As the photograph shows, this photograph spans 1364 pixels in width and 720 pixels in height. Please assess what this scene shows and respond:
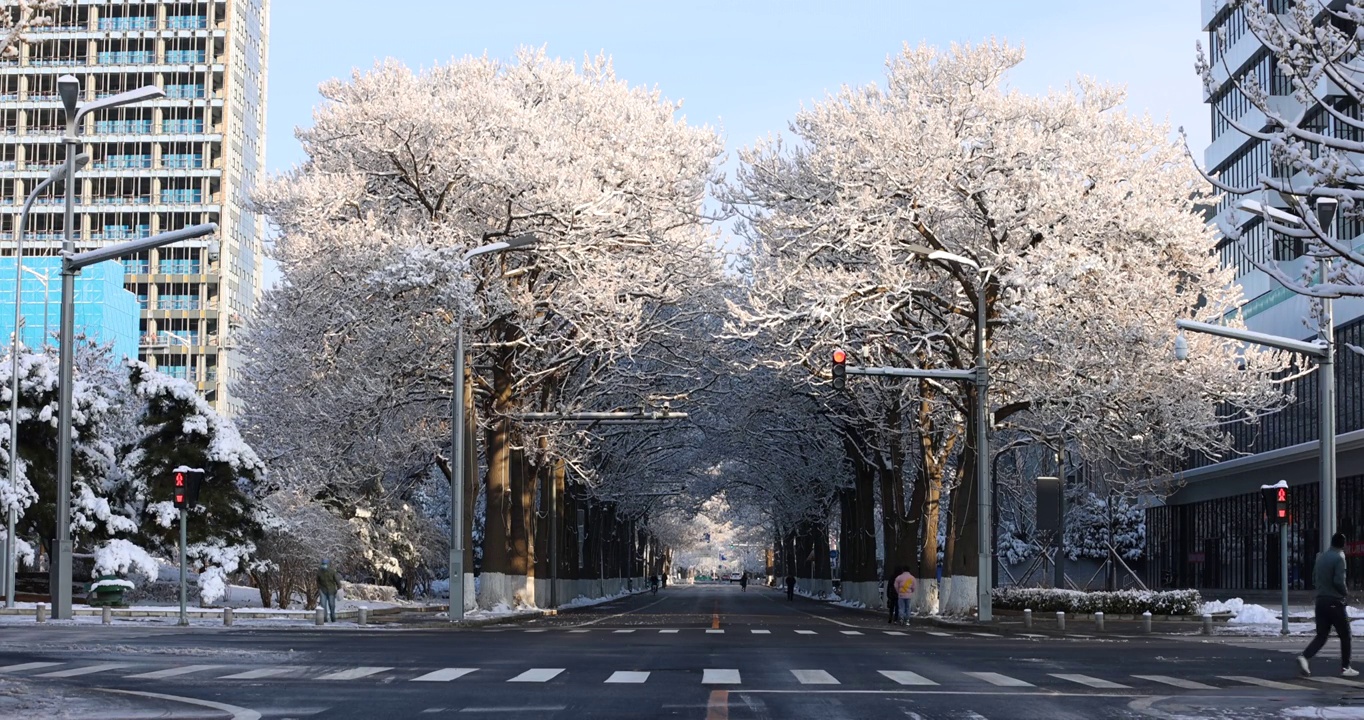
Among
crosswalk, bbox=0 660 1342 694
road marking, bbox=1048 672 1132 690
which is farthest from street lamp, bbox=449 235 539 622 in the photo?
road marking, bbox=1048 672 1132 690

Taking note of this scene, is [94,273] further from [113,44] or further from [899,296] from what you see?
[899,296]

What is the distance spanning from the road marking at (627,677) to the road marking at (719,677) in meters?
0.64

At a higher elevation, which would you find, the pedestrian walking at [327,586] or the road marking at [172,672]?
the road marking at [172,672]

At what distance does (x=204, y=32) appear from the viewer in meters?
136

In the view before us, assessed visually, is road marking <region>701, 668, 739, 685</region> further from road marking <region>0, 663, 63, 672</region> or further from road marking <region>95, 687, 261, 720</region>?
road marking <region>0, 663, 63, 672</region>

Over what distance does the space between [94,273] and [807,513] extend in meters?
60.6

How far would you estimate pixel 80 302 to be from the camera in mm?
116438

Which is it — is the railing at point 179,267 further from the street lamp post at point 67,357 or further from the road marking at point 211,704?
the road marking at point 211,704

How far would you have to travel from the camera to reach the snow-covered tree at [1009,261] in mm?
40375

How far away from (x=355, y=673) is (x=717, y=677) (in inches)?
154

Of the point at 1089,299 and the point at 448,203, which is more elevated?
the point at 448,203

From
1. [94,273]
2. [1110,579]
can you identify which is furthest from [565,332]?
[94,273]

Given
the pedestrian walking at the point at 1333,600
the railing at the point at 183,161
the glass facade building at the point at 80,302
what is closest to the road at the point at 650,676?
the pedestrian walking at the point at 1333,600

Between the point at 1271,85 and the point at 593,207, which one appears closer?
the point at 593,207
